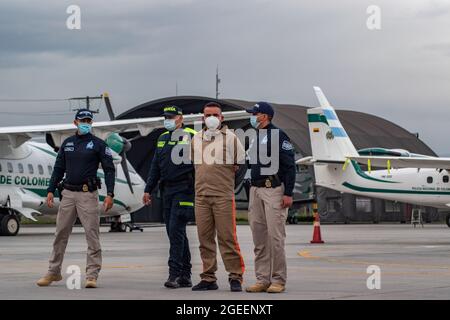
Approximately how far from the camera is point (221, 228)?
35.6ft

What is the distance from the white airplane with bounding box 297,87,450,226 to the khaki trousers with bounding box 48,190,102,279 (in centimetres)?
3214

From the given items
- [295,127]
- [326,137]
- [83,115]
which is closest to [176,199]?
[83,115]

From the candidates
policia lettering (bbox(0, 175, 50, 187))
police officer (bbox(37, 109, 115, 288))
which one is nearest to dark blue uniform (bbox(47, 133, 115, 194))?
police officer (bbox(37, 109, 115, 288))

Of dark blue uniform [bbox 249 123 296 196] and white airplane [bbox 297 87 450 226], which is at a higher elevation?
dark blue uniform [bbox 249 123 296 196]

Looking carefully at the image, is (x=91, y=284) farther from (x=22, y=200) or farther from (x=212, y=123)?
(x=22, y=200)

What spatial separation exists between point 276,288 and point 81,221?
2.56 m

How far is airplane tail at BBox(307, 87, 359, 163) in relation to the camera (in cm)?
4350

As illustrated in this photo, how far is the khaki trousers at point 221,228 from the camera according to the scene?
1081cm

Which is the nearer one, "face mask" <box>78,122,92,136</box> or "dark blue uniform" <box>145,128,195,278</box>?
"dark blue uniform" <box>145,128,195,278</box>

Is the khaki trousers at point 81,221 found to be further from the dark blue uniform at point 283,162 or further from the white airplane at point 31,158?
the white airplane at point 31,158

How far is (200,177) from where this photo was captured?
35.7 feet

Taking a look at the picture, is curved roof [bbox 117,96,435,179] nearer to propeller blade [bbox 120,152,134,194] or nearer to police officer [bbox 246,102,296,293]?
propeller blade [bbox 120,152,134,194]

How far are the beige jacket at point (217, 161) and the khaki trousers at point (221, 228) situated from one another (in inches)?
4.0
